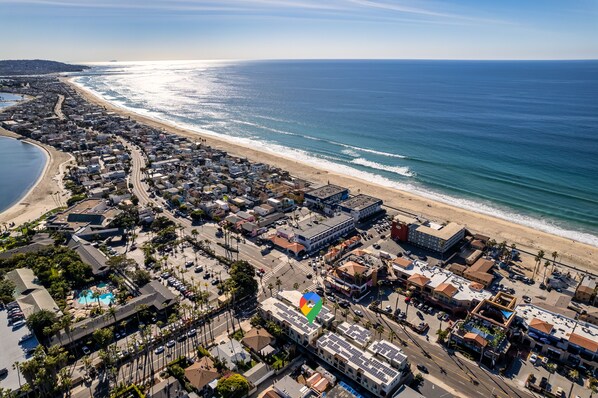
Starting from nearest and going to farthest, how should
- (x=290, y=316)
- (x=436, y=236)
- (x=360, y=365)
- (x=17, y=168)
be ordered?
(x=360, y=365) < (x=290, y=316) < (x=436, y=236) < (x=17, y=168)

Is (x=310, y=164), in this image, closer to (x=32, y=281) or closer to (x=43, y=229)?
(x=43, y=229)

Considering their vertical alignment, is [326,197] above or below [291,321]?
above

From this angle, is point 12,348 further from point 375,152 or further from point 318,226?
point 375,152

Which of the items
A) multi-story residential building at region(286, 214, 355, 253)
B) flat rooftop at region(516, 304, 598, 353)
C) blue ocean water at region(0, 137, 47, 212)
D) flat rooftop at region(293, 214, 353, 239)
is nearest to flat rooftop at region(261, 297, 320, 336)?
multi-story residential building at region(286, 214, 355, 253)

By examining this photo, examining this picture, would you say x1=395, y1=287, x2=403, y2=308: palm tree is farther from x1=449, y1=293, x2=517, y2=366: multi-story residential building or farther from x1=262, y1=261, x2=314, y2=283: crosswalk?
x1=262, y1=261, x2=314, y2=283: crosswalk

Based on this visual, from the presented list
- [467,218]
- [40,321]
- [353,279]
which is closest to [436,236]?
[467,218]

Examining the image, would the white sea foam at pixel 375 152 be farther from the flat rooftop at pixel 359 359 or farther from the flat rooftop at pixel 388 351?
the flat rooftop at pixel 359 359
